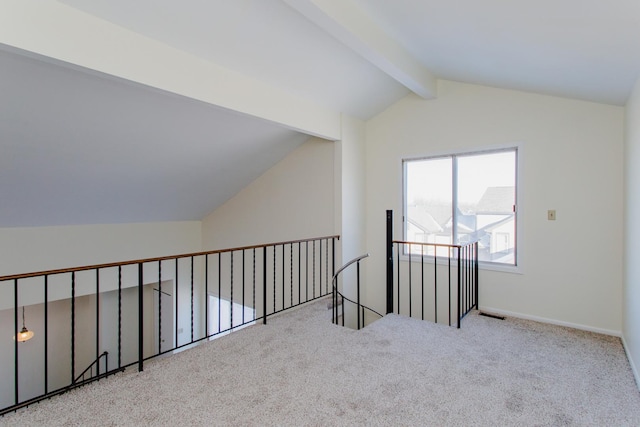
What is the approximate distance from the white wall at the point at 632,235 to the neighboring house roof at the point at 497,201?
40.7 inches

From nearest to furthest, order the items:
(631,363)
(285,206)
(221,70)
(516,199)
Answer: (631,363)
(221,70)
(516,199)
(285,206)

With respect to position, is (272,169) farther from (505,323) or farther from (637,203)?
(637,203)

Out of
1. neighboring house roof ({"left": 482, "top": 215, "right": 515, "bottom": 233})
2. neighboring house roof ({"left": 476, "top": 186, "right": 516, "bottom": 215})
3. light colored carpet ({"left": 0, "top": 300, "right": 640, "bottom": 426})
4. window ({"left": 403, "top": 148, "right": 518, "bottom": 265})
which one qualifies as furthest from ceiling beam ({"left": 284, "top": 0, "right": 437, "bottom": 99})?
light colored carpet ({"left": 0, "top": 300, "right": 640, "bottom": 426})

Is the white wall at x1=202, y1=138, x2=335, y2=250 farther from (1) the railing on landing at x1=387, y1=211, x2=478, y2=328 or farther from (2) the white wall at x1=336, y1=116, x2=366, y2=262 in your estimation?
(1) the railing on landing at x1=387, y1=211, x2=478, y2=328

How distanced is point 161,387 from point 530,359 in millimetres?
2975

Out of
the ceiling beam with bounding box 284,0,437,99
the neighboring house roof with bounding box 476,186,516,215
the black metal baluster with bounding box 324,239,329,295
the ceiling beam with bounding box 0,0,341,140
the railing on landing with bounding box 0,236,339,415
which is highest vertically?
the ceiling beam with bounding box 284,0,437,99

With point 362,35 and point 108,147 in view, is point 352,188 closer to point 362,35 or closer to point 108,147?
point 362,35

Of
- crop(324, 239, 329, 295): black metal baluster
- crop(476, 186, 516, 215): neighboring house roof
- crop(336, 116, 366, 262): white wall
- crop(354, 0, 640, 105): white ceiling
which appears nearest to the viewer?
crop(354, 0, 640, 105): white ceiling

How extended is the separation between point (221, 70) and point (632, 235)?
3.87m

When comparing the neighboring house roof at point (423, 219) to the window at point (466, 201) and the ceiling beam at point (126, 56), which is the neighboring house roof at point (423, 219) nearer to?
the window at point (466, 201)

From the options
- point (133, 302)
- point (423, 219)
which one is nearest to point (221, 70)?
point (423, 219)

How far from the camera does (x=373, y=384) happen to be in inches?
92.3

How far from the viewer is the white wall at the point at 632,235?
2.40 meters

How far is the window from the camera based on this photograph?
3.90 meters
